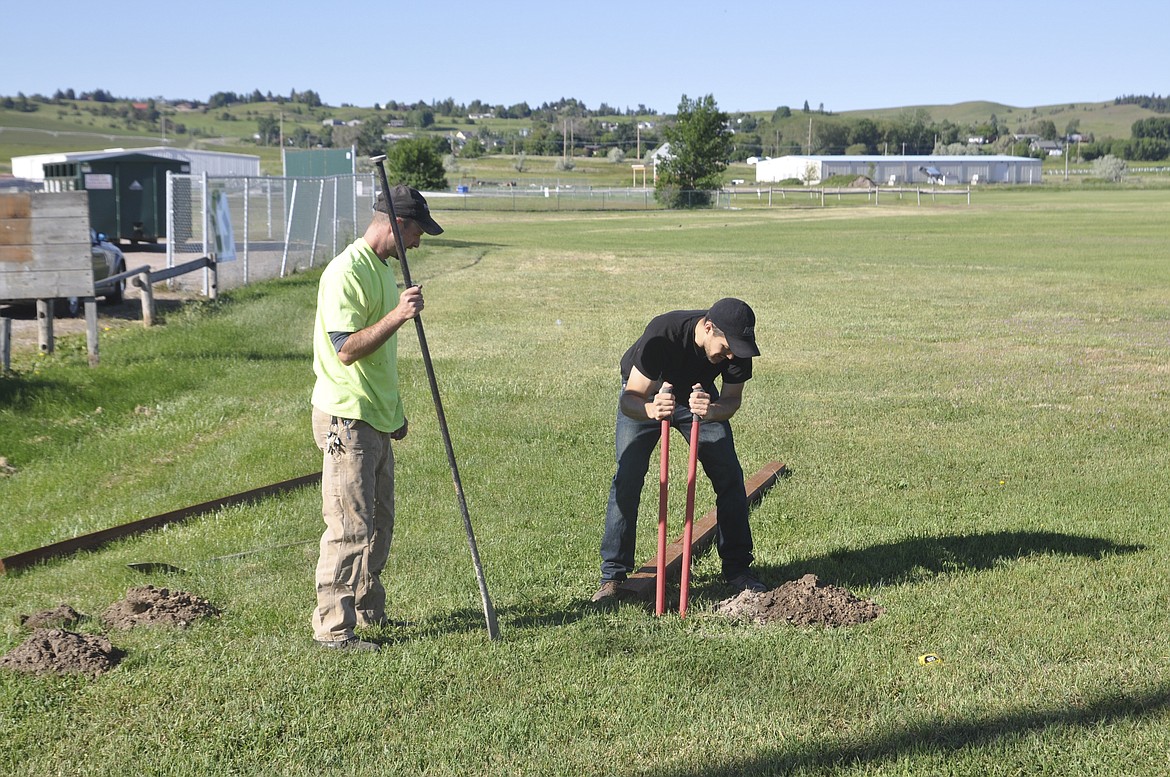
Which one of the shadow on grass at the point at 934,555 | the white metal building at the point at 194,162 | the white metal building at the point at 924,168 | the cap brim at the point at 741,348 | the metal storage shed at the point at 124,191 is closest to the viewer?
the cap brim at the point at 741,348

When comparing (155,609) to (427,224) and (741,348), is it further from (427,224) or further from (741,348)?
(741,348)

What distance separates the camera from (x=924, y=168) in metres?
144

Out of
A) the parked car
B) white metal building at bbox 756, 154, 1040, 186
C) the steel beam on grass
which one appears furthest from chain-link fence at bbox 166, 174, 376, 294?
white metal building at bbox 756, 154, 1040, 186

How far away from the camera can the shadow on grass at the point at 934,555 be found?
22.0 feet

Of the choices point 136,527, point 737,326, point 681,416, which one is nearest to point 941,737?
point 737,326

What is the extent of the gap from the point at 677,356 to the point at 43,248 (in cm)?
1065

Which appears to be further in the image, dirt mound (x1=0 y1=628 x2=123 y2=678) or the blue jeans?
the blue jeans

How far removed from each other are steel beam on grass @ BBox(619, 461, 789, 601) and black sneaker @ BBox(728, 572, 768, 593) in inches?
11.8

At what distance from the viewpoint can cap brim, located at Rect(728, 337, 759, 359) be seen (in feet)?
18.3

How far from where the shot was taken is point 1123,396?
12.3 m

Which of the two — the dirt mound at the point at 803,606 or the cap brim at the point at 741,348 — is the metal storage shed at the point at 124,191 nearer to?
the dirt mound at the point at 803,606

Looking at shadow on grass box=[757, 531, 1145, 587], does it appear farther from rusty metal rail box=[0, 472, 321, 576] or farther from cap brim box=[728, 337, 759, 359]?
rusty metal rail box=[0, 472, 321, 576]

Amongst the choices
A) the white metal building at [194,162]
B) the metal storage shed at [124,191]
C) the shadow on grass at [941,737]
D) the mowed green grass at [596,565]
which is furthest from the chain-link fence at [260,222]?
the shadow on grass at [941,737]

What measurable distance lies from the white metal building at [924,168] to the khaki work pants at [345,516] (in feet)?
459
